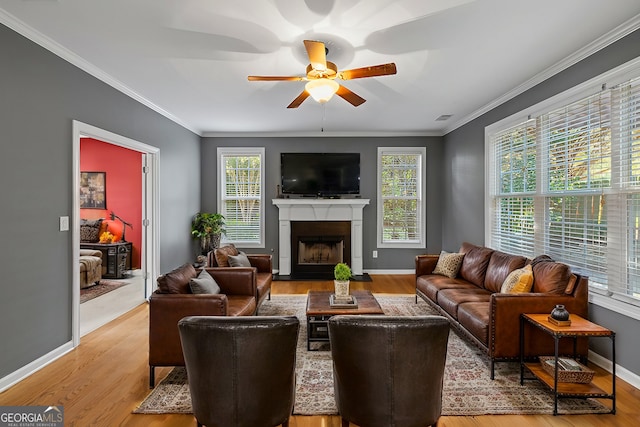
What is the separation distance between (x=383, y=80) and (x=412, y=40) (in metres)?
0.90

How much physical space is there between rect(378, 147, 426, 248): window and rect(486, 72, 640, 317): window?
2.22m

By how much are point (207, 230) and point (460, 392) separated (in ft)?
15.8

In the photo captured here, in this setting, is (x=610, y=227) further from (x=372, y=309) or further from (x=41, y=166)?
(x=41, y=166)

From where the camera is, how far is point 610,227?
108 inches

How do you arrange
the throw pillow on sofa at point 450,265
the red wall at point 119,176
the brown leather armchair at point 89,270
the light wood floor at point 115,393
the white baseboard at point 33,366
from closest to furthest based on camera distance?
the light wood floor at point 115,393, the white baseboard at point 33,366, the throw pillow on sofa at point 450,265, the brown leather armchair at point 89,270, the red wall at point 119,176

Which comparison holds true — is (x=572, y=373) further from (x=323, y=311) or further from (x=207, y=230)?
(x=207, y=230)

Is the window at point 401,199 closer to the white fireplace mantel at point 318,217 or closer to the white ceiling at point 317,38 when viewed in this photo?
the white fireplace mantel at point 318,217

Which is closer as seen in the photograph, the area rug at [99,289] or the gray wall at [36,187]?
the gray wall at [36,187]

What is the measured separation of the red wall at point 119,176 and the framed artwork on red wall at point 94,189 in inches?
2.7

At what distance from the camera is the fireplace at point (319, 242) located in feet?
20.8

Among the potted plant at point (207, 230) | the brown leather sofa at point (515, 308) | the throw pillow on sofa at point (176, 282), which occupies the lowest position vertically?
the brown leather sofa at point (515, 308)

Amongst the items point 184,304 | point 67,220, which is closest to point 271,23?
point 184,304

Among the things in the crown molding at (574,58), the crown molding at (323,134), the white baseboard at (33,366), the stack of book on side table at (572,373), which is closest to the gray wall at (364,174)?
the crown molding at (323,134)

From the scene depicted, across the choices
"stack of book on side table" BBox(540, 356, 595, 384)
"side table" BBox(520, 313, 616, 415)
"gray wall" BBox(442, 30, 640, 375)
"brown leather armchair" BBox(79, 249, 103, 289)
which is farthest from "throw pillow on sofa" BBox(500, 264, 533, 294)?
"brown leather armchair" BBox(79, 249, 103, 289)
